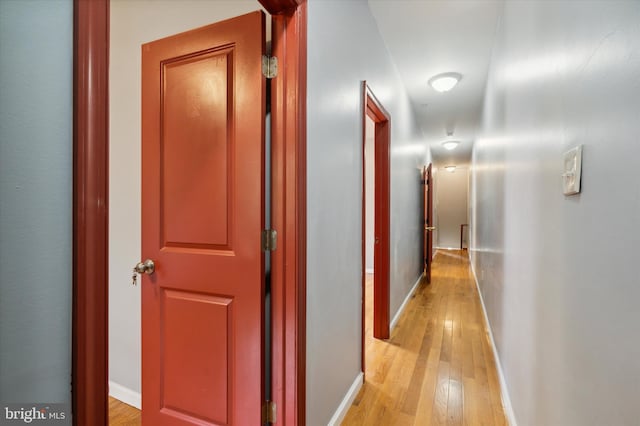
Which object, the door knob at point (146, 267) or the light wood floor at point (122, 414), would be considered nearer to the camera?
the door knob at point (146, 267)

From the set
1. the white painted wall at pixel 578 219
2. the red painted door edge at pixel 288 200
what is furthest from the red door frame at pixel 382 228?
the red painted door edge at pixel 288 200

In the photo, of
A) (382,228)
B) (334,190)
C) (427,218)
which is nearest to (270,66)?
(334,190)

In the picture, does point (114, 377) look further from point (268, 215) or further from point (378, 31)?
point (378, 31)

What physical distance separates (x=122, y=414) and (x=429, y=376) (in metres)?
2.03

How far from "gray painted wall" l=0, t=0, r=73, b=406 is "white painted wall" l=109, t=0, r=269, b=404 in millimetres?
1425

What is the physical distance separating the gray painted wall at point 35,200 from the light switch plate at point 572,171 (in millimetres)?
1194

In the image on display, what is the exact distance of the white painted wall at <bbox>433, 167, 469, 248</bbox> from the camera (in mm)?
9734

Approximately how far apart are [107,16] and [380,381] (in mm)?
2400

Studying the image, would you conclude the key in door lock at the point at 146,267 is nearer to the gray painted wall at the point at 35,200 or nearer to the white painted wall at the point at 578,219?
the gray painted wall at the point at 35,200

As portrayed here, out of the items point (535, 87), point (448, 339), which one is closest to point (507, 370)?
point (448, 339)

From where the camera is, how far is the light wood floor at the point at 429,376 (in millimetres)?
1783

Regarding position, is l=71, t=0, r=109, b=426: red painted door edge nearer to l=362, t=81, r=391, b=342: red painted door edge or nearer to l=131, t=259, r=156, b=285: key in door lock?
l=131, t=259, r=156, b=285: key in door lock

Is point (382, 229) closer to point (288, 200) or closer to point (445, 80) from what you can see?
point (288, 200)

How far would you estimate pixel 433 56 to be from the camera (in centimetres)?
309
